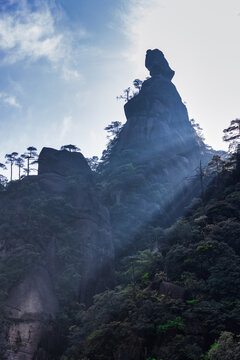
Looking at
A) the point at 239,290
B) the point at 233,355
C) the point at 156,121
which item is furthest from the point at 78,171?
the point at 233,355

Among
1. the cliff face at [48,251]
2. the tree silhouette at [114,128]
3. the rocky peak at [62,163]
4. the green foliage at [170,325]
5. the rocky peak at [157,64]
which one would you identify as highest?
the rocky peak at [157,64]

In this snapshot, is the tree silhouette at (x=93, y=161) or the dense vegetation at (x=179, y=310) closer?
the dense vegetation at (x=179, y=310)

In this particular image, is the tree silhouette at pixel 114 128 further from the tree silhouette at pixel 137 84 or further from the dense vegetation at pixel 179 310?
the dense vegetation at pixel 179 310

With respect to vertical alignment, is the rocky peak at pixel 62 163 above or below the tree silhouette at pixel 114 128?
below

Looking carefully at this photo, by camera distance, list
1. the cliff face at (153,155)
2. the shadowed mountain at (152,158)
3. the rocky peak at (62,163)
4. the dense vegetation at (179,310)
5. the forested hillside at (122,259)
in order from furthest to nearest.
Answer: the rocky peak at (62,163)
the cliff face at (153,155)
the shadowed mountain at (152,158)
the forested hillside at (122,259)
the dense vegetation at (179,310)

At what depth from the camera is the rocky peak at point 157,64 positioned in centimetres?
8925

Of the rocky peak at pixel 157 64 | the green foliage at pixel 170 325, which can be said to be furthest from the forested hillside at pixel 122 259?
the rocky peak at pixel 157 64

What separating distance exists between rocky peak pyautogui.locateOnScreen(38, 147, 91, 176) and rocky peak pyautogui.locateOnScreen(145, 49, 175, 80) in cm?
4213

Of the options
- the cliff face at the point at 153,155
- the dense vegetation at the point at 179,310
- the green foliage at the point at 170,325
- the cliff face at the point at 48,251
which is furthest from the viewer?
the cliff face at the point at 153,155

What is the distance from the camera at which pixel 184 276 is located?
1032 inches

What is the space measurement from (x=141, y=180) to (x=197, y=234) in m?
28.1

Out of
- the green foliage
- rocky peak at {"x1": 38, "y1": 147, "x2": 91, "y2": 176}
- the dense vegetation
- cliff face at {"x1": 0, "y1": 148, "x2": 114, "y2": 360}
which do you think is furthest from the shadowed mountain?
the green foliage

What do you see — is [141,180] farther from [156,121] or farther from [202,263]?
[202,263]

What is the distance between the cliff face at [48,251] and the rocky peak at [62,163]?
1596 millimetres
